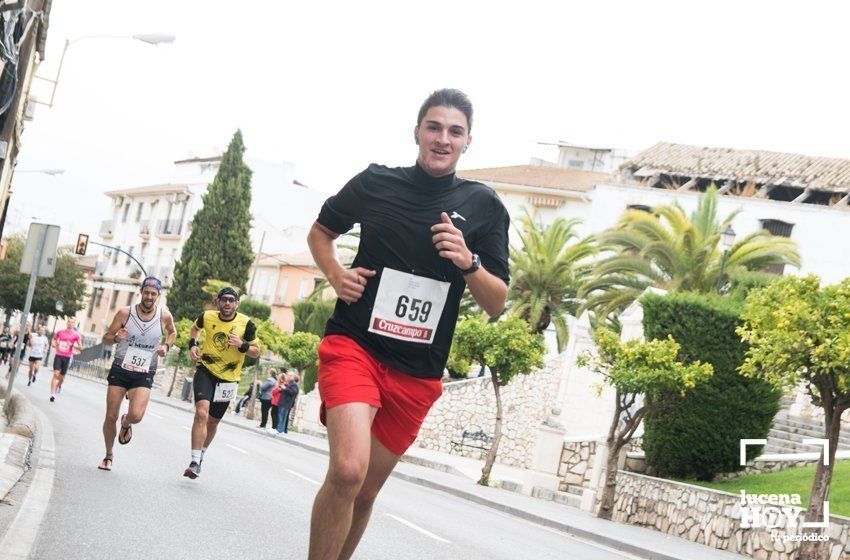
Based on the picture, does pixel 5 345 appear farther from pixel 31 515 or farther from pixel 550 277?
pixel 31 515

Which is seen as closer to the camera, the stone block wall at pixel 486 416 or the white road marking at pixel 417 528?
the white road marking at pixel 417 528

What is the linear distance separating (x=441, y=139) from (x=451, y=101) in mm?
185

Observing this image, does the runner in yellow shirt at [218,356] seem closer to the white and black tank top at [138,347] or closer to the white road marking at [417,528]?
the white and black tank top at [138,347]

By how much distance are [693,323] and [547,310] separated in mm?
23675

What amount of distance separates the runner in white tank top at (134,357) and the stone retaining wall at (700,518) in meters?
8.86

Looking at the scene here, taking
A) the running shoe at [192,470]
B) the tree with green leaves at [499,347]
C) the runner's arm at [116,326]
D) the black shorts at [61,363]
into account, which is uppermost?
the tree with green leaves at [499,347]

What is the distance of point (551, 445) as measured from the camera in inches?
943

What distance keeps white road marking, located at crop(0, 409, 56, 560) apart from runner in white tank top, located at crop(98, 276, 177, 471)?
0.83 metres

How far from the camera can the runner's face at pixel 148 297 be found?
1147 cm

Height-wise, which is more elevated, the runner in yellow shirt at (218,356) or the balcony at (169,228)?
the balcony at (169,228)

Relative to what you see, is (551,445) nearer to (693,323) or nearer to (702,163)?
(693,323)

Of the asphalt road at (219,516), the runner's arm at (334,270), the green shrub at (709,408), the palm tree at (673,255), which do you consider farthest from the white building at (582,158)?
the runner's arm at (334,270)

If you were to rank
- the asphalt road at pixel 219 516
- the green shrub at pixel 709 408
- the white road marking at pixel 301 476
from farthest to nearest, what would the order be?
the green shrub at pixel 709 408
the white road marking at pixel 301 476
the asphalt road at pixel 219 516

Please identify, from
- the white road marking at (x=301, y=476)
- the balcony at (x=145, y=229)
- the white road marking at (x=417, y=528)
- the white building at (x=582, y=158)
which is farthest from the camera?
the balcony at (x=145, y=229)
